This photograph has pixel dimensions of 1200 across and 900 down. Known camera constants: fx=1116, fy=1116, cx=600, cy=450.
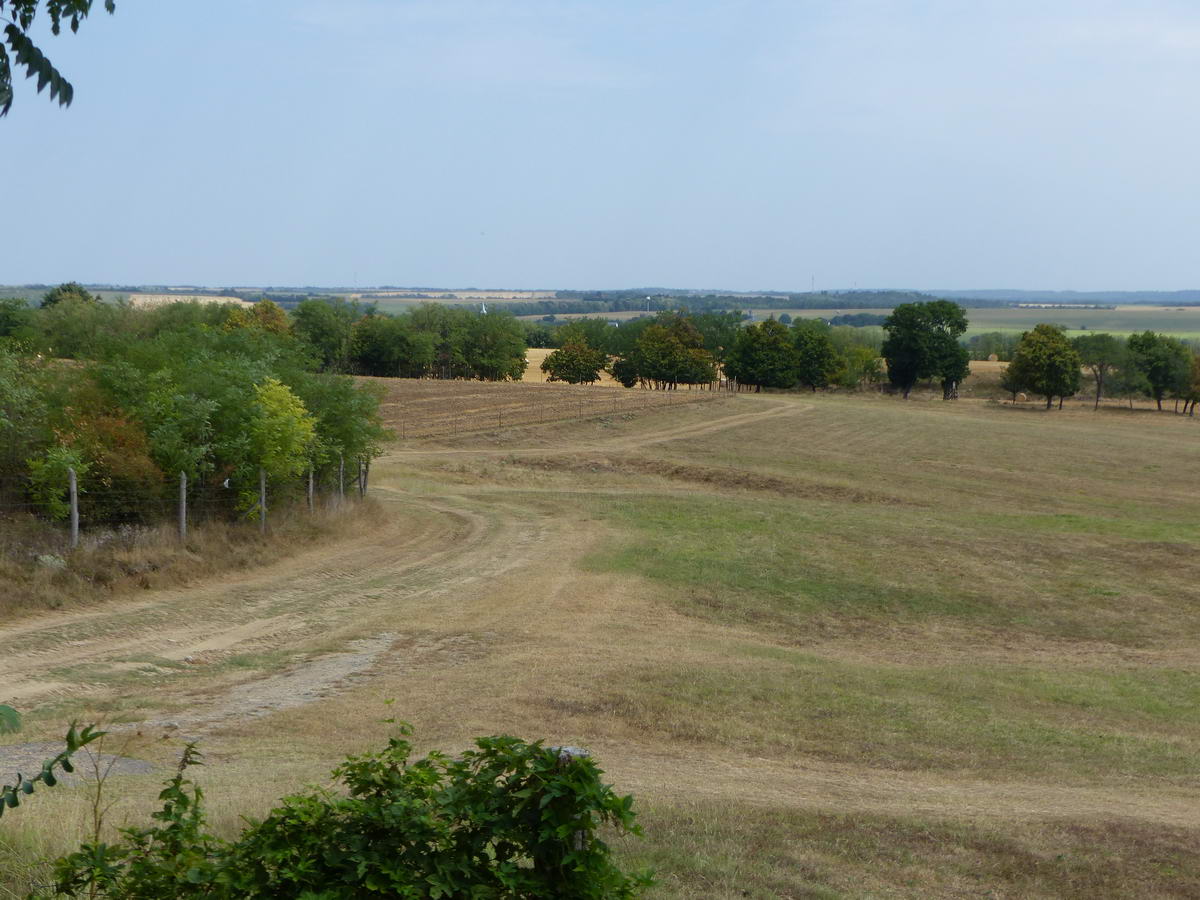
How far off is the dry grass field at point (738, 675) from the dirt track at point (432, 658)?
0.24 ft

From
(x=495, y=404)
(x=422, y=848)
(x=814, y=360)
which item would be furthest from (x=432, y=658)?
(x=814, y=360)

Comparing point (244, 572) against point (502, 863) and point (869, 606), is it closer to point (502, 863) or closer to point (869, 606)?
point (869, 606)

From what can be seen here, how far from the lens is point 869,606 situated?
25.0 meters

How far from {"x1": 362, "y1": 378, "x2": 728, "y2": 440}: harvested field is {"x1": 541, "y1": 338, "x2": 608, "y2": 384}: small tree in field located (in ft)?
102

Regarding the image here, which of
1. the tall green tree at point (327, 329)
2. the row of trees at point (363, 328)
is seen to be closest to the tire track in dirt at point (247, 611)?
the row of trees at point (363, 328)

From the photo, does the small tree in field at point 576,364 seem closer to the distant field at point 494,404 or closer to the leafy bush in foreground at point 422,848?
the distant field at point 494,404

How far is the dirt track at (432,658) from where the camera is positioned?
39.2 feet

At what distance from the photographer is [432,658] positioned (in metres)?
17.9

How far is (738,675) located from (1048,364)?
86.3 m

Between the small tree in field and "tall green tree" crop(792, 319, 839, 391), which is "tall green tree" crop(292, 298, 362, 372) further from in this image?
"tall green tree" crop(792, 319, 839, 391)

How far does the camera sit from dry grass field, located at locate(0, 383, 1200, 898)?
9211 millimetres

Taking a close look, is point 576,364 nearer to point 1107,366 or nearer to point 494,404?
point 494,404

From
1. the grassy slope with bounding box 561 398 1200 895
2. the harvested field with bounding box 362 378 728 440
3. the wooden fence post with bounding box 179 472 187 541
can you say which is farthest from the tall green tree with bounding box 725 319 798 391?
the wooden fence post with bounding box 179 472 187 541

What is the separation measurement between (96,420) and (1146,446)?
192ft
